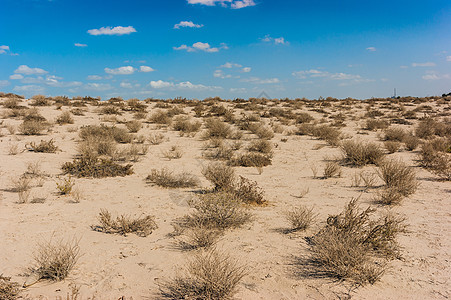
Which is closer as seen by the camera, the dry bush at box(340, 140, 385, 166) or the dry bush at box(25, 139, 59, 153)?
the dry bush at box(340, 140, 385, 166)

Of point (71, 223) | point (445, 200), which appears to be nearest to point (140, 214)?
point (71, 223)

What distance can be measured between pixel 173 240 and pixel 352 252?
8.58 ft

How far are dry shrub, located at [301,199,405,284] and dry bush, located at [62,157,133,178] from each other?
594cm

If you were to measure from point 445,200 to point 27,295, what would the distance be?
761cm

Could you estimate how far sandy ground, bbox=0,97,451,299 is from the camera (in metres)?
3.16

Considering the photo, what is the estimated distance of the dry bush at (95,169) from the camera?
7792 mm

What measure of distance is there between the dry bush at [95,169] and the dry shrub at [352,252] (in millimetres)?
5938

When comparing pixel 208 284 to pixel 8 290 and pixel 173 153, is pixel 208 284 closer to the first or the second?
pixel 8 290

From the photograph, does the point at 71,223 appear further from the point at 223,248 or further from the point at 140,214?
the point at 223,248

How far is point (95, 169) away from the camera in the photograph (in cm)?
798

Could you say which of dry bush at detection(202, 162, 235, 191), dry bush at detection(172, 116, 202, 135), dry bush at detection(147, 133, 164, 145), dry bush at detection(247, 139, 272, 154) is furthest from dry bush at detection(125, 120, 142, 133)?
dry bush at detection(202, 162, 235, 191)

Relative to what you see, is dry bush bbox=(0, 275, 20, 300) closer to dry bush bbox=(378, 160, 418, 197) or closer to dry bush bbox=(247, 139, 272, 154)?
dry bush bbox=(378, 160, 418, 197)

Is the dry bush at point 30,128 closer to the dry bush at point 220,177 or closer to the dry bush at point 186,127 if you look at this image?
the dry bush at point 186,127

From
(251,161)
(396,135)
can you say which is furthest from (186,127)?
(396,135)
